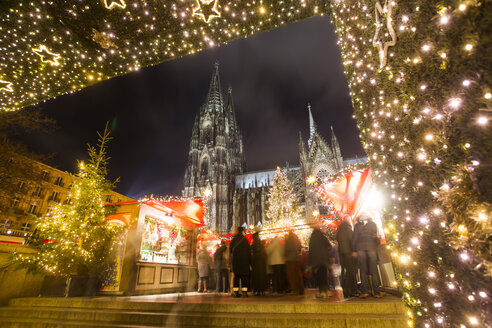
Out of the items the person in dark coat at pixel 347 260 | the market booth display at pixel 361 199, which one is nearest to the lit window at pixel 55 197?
the market booth display at pixel 361 199

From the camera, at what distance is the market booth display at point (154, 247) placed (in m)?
6.60

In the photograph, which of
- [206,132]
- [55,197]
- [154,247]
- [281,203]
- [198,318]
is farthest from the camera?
[206,132]

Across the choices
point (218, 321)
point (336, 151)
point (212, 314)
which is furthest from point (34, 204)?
point (336, 151)

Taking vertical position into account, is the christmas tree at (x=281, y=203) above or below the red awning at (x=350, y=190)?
above

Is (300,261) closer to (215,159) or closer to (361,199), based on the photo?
(361,199)

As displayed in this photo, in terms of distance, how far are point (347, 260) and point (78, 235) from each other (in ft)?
22.8

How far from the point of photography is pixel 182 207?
28.6 ft

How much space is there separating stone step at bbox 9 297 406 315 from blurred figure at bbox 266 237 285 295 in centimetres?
215

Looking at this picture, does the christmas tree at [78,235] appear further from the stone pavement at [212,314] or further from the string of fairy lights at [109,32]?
the string of fairy lights at [109,32]

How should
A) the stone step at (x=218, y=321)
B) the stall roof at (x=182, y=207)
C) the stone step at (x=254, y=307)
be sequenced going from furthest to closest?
the stall roof at (x=182, y=207), the stone step at (x=254, y=307), the stone step at (x=218, y=321)

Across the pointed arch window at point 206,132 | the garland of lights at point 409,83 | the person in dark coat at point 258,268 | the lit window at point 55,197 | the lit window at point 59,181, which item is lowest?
the person in dark coat at point 258,268

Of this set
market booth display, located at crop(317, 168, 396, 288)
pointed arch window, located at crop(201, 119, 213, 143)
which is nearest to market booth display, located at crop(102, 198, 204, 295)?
market booth display, located at crop(317, 168, 396, 288)

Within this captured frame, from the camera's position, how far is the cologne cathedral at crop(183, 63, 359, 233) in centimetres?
3241

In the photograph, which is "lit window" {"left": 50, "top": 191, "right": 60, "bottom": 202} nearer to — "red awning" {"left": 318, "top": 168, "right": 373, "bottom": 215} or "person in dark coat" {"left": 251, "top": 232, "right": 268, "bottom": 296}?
"person in dark coat" {"left": 251, "top": 232, "right": 268, "bottom": 296}
